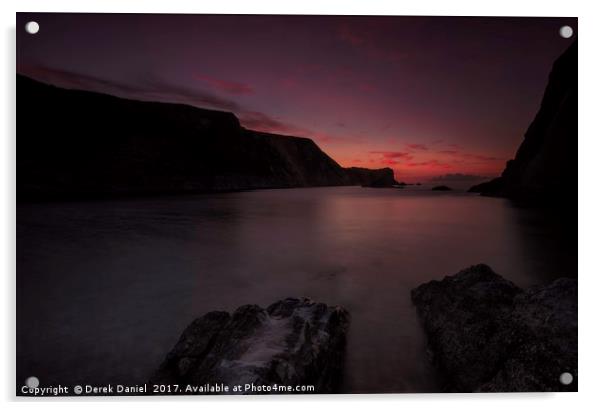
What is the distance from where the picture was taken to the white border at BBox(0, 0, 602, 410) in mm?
2250

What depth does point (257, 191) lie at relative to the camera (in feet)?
20.8

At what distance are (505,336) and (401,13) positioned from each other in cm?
278

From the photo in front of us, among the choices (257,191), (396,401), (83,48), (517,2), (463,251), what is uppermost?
(517,2)

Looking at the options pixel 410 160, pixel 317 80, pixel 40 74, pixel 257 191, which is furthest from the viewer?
pixel 257 191

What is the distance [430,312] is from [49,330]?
10.4 feet

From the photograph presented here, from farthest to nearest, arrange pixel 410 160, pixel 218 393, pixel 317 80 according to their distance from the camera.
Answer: pixel 410 160 → pixel 317 80 → pixel 218 393

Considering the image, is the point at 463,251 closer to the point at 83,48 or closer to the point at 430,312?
the point at 430,312

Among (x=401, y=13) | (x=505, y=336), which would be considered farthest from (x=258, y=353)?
(x=401, y=13)

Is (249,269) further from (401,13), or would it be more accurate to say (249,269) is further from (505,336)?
(401,13)

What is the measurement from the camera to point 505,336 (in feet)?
6.40

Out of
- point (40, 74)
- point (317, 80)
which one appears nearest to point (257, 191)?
point (317, 80)

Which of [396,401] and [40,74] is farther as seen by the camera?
[40,74]

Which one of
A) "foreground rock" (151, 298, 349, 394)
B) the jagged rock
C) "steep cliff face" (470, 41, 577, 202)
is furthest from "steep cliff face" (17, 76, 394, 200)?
"foreground rock" (151, 298, 349, 394)

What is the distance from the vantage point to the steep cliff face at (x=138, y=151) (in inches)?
115
